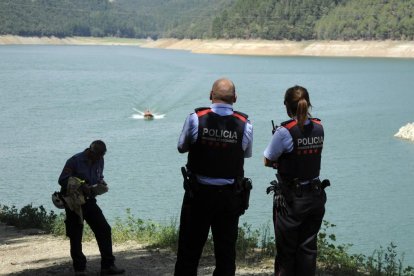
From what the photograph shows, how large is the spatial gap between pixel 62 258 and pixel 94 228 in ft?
4.50

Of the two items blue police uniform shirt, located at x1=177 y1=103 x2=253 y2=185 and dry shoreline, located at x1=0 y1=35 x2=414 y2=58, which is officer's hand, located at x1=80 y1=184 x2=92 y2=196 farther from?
dry shoreline, located at x1=0 y1=35 x2=414 y2=58

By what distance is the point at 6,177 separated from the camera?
1041 inches

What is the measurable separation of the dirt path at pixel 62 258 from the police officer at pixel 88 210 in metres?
0.25

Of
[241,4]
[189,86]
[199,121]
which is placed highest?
[241,4]

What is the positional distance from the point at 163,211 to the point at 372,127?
2717 cm

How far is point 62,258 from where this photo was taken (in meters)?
9.03

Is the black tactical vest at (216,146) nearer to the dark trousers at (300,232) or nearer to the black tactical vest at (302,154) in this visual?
the black tactical vest at (302,154)

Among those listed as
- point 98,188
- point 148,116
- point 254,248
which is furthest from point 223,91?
point 148,116

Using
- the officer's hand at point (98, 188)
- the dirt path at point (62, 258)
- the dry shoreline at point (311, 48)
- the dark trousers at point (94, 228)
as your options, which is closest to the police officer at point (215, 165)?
the officer's hand at point (98, 188)

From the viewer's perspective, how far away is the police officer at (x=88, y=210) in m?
7.62

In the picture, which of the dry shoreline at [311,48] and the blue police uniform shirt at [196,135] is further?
the dry shoreline at [311,48]

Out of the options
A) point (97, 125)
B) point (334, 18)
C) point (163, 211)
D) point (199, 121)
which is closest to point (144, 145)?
point (97, 125)

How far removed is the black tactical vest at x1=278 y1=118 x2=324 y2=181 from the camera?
622 centimetres

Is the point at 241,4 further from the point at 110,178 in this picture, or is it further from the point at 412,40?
the point at 110,178
